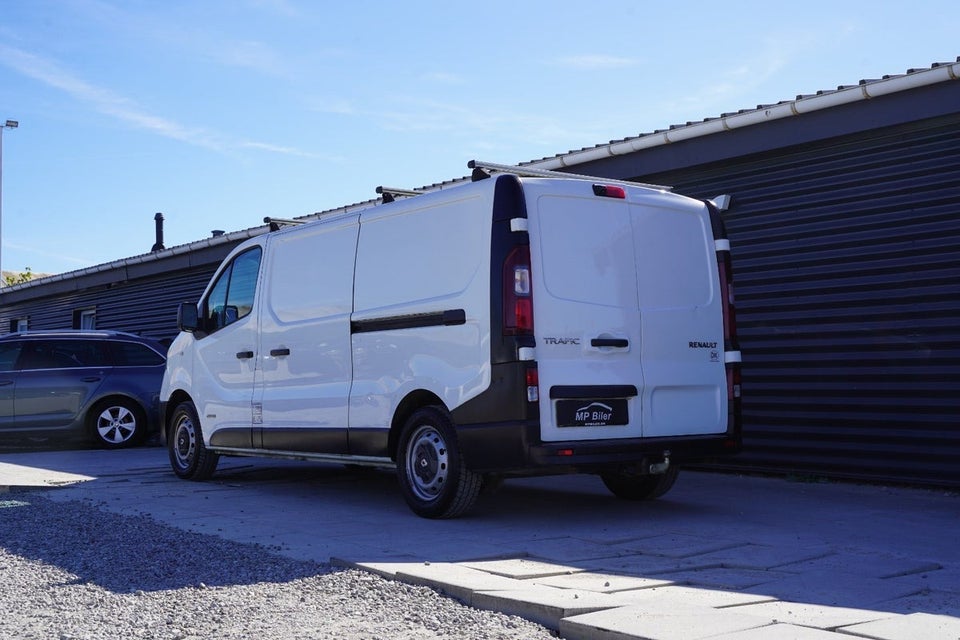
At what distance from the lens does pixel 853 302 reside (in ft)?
30.6

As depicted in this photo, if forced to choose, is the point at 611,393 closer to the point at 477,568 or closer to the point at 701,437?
the point at 701,437

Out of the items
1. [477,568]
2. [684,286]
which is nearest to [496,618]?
[477,568]

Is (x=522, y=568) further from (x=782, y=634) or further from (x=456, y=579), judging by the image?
(x=782, y=634)

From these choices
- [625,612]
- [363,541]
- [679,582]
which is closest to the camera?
[625,612]

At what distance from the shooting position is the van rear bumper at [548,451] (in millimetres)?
6715

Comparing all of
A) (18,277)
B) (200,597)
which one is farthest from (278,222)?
(18,277)

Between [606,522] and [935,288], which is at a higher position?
→ [935,288]

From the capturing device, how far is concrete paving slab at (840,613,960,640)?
4109 millimetres

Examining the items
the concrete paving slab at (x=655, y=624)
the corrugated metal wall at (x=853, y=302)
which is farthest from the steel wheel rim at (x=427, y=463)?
the corrugated metal wall at (x=853, y=302)

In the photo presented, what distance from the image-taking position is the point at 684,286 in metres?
7.61

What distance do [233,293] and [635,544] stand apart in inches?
188

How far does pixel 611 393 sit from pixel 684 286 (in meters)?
1.06

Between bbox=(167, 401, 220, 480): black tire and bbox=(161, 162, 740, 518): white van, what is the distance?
5.30 feet

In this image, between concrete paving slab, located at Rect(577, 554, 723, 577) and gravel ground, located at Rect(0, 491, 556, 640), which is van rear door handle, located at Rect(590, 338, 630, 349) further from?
gravel ground, located at Rect(0, 491, 556, 640)
